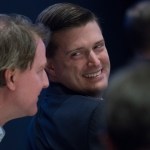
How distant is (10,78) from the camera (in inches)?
50.1

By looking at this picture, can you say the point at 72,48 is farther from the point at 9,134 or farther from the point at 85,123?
the point at 9,134

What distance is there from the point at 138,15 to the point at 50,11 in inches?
34.2

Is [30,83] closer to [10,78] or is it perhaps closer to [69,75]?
[10,78]

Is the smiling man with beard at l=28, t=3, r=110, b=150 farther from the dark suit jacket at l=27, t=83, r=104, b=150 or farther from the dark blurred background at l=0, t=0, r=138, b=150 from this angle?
the dark blurred background at l=0, t=0, r=138, b=150

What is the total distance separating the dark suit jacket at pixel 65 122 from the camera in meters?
1.20

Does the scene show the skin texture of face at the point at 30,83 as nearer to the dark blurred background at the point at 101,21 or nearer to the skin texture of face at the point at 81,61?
the skin texture of face at the point at 81,61

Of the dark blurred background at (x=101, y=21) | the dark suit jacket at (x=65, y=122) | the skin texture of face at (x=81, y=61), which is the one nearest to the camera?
the dark suit jacket at (x=65, y=122)

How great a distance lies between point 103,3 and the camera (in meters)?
2.82

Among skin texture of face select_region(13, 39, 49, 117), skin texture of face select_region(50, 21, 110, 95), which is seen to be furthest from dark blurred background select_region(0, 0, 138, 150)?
skin texture of face select_region(13, 39, 49, 117)

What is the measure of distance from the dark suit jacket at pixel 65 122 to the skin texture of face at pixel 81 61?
46 mm

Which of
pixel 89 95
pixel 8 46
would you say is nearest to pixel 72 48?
pixel 89 95

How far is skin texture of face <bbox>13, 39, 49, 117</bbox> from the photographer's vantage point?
1.29 m

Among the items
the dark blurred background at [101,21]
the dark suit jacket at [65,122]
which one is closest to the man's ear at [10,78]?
the dark suit jacket at [65,122]

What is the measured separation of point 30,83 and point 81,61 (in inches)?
9.1
